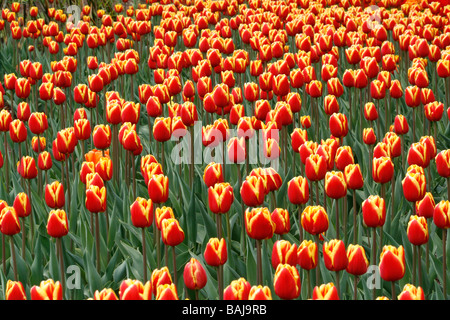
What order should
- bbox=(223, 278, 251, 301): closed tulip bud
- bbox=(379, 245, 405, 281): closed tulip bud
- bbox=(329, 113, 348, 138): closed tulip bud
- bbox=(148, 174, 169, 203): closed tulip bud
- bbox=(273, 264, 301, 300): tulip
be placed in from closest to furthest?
1. bbox=(223, 278, 251, 301): closed tulip bud
2. bbox=(273, 264, 301, 300): tulip
3. bbox=(379, 245, 405, 281): closed tulip bud
4. bbox=(148, 174, 169, 203): closed tulip bud
5. bbox=(329, 113, 348, 138): closed tulip bud

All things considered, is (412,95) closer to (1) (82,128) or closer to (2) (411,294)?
(1) (82,128)

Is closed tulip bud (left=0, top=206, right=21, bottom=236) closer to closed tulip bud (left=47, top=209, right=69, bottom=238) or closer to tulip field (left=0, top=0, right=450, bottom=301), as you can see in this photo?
tulip field (left=0, top=0, right=450, bottom=301)

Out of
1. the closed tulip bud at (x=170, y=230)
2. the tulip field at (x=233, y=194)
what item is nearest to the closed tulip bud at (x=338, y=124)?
the tulip field at (x=233, y=194)

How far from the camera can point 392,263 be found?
2.54 metres

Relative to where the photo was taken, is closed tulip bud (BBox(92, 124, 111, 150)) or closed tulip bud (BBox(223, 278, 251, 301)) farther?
closed tulip bud (BBox(92, 124, 111, 150))

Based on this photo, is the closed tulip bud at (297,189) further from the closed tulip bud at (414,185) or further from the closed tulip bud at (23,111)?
the closed tulip bud at (23,111)

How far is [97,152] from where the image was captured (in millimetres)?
4832

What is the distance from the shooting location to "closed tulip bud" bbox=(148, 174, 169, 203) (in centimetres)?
328

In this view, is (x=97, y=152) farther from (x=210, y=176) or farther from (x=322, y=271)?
(x=322, y=271)

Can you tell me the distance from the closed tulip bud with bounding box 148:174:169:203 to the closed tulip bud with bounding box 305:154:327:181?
27.2 inches

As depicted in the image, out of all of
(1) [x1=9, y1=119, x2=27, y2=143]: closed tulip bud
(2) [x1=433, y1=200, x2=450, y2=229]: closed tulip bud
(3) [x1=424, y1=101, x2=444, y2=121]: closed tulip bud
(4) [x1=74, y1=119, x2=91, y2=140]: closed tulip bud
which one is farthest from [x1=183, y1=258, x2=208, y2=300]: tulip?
(3) [x1=424, y1=101, x2=444, y2=121]: closed tulip bud

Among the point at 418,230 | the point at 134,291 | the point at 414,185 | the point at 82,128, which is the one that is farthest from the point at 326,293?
the point at 82,128

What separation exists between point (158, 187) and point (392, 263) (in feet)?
3.86

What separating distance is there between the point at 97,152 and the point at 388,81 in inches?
83.8
